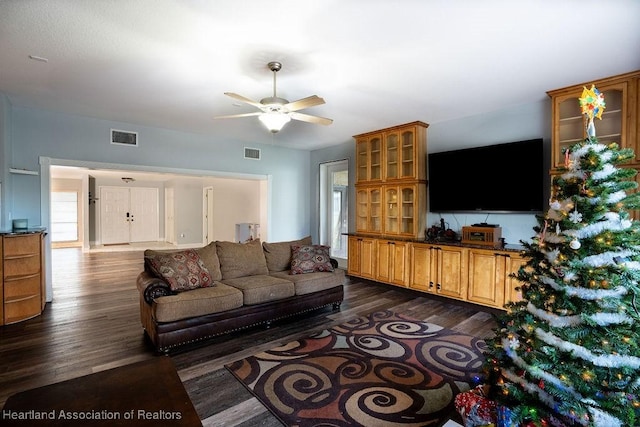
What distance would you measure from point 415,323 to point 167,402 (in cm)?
306

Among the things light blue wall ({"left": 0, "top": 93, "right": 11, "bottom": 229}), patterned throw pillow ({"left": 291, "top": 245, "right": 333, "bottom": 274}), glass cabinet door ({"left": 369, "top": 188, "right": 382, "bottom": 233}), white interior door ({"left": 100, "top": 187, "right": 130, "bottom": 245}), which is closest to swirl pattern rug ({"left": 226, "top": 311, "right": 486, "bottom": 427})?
patterned throw pillow ({"left": 291, "top": 245, "right": 333, "bottom": 274})

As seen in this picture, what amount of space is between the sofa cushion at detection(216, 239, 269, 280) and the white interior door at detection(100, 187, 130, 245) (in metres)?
8.88

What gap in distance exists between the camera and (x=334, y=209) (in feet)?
23.4

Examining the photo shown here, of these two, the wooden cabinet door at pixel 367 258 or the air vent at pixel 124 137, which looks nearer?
the air vent at pixel 124 137

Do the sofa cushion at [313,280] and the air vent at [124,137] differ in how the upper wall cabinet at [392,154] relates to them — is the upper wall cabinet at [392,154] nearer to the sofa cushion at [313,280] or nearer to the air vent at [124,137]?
the sofa cushion at [313,280]

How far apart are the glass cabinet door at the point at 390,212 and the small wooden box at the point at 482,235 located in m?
1.26

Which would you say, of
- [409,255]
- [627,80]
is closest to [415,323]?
[409,255]

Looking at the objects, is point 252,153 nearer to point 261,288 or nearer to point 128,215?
point 261,288

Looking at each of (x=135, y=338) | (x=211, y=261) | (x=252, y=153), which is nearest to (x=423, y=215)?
(x=211, y=261)

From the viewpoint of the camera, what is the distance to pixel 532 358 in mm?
1671

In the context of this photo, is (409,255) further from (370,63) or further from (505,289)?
(370,63)

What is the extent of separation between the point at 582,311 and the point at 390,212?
400 centimetres

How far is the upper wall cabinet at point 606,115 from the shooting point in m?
3.22

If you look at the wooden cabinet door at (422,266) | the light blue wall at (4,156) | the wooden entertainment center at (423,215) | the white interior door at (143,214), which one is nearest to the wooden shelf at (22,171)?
the light blue wall at (4,156)
